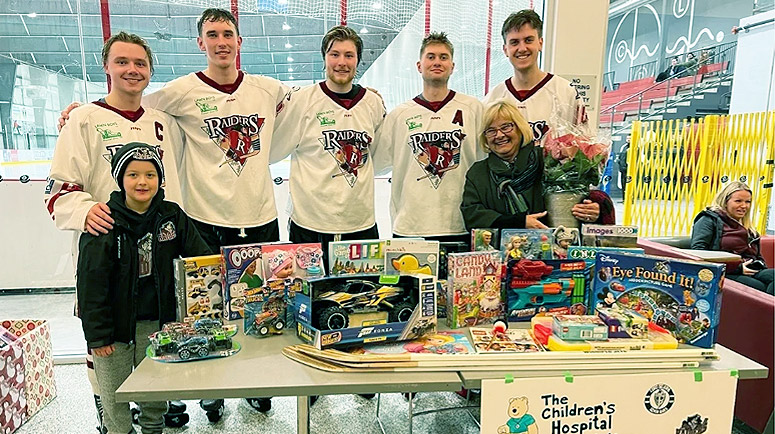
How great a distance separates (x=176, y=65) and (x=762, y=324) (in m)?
3.77

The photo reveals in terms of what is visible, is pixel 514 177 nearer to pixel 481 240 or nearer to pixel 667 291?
pixel 481 240

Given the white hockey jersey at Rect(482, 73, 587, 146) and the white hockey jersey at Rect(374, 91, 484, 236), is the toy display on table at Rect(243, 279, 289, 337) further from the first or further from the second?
the white hockey jersey at Rect(482, 73, 587, 146)

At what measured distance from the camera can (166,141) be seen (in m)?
2.34

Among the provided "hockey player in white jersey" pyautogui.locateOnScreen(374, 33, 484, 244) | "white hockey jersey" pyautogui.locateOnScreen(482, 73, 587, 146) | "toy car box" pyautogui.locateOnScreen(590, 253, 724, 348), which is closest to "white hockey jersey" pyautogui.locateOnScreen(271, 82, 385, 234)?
"hockey player in white jersey" pyautogui.locateOnScreen(374, 33, 484, 244)

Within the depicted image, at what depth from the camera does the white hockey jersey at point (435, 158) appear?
8.22 ft

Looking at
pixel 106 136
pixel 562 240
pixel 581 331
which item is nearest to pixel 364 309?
pixel 581 331

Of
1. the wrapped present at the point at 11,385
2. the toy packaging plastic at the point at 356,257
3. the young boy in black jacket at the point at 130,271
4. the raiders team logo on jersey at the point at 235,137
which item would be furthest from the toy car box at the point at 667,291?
the wrapped present at the point at 11,385

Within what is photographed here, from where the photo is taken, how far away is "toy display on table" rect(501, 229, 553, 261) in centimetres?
192

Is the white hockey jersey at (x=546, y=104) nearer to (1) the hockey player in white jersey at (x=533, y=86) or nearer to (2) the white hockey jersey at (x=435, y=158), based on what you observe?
(1) the hockey player in white jersey at (x=533, y=86)

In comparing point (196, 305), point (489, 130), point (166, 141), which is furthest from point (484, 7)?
point (196, 305)

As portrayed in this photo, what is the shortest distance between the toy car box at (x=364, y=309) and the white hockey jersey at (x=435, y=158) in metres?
0.89

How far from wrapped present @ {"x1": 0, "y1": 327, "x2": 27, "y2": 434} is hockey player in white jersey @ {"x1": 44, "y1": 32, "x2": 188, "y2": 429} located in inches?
28.9

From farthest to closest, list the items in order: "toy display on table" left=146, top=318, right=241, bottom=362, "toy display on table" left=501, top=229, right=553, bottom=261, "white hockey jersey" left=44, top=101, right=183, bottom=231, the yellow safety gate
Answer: the yellow safety gate
"white hockey jersey" left=44, top=101, right=183, bottom=231
"toy display on table" left=501, top=229, right=553, bottom=261
"toy display on table" left=146, top=318, right=241, bottom=362

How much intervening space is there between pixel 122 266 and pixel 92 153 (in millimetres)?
624
